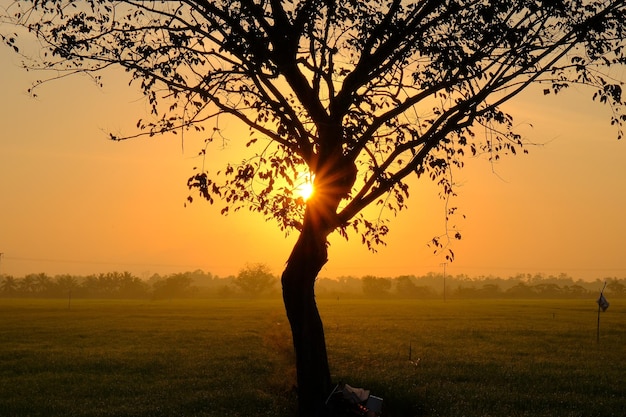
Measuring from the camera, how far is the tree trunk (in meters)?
16.6

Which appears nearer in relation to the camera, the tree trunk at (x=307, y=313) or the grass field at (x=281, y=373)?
→ the tree trunk at (x=307, y=313)

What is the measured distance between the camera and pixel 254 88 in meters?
17.9

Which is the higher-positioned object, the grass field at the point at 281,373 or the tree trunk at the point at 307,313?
the tree trunk at the point at 307,313

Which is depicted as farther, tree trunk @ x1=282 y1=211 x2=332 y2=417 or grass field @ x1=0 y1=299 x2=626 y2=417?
grass field @ x1=0 y1=299 x2=626 y2=417

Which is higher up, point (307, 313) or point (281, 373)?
point (307, 313)

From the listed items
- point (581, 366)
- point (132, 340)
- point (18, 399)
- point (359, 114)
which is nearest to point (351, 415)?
point (359, 114)

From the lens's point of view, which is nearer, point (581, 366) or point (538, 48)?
point (538, 48)

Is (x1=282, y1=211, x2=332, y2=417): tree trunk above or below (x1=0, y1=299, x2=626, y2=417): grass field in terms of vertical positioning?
above

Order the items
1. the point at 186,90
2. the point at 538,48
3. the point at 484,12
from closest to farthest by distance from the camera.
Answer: the point at 484,12
the point at 538,48
the point at 186,90

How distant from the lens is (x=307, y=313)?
664 inches

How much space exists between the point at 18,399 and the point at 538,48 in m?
18.6

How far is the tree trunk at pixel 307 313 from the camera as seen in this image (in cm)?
1659

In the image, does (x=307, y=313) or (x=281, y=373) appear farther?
(x=281, y=373)

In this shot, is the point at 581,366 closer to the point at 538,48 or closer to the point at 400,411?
the point at 400,411
